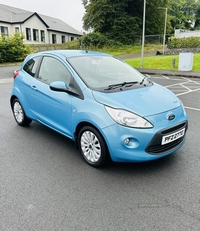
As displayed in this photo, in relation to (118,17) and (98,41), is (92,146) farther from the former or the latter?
(118,17)

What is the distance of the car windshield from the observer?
151 inches

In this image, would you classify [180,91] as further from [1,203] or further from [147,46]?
[147,46]

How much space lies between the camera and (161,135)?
10.3 ft

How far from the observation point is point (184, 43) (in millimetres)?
27234

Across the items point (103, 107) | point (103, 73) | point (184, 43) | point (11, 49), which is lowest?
point (103, 107)

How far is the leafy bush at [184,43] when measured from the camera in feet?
86.2

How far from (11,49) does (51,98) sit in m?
23.9

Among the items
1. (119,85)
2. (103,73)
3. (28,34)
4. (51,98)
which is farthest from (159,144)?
(28,34)

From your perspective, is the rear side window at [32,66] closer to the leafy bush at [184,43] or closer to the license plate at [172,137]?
the license plate at [172,137]

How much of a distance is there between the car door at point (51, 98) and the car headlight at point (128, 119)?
88 cm

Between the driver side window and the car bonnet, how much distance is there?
0.79 metres

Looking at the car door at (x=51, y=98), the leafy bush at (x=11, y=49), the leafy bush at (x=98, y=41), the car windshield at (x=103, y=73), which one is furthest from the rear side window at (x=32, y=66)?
the leafy bush at (x=98, y=41)

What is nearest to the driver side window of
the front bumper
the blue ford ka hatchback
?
the blue ford ka hatchback

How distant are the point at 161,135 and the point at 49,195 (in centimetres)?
164
